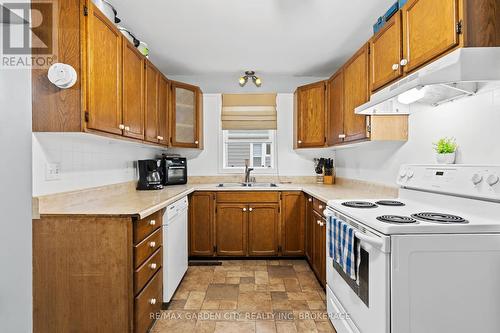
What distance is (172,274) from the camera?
7.23 ft

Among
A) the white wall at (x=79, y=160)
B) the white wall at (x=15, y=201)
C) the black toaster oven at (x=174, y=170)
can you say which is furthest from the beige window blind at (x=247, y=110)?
the white wall at (x=15, y=201)

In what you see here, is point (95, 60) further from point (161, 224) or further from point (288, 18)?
point (288, 18)

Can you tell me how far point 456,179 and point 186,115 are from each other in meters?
2.78

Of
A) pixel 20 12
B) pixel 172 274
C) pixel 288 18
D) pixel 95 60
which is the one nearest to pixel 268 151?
pixel 288 18

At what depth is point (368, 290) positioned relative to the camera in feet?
4.26

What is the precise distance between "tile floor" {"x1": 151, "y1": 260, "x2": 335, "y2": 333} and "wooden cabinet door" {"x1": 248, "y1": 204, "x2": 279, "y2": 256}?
0.18 meters

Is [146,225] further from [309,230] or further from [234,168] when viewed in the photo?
[234,168]

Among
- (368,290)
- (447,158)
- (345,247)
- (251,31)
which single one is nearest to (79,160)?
(251,31)

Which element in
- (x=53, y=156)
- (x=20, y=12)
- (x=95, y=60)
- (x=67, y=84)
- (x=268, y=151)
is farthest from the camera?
(x=268, y=151)

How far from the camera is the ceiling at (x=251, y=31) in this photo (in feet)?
6.74

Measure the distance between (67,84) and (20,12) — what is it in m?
0.83

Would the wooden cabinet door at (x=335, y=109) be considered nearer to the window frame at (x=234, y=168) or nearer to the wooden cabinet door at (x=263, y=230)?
the window frame at (x=234, y=168)

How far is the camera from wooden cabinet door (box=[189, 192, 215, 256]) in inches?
121

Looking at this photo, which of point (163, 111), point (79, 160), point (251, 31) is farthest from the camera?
point (163, 111)
